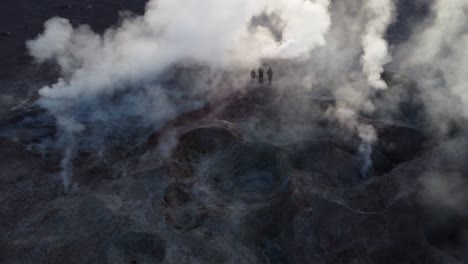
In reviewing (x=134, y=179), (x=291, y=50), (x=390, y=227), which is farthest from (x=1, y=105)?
(x=390, y=227)

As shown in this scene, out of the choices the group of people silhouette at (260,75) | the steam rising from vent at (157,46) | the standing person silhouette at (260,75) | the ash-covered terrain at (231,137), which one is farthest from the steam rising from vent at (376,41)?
the standing person silhouette at (260,75)

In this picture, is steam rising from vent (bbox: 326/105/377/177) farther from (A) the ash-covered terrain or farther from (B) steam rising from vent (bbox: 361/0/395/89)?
(B) steam rising from vent (bbox: 361/0/395/89)

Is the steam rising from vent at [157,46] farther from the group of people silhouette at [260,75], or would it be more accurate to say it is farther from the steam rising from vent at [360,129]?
the steam rising from vent at [360,129]

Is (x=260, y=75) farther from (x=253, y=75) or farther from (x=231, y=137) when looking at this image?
(x=231, y=137)

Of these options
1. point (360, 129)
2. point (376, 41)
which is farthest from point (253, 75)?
point (376, 41)

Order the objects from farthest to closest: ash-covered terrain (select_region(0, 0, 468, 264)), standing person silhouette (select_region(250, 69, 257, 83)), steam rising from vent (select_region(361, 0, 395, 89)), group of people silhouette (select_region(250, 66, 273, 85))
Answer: steam rising from vent (select_region(361, 0, 395, 89)) → standing person silhouette (select_region(250, 69, 257, 83)) → group of people silhouette (select_region(250, 66, 273, 85)) → ash-covered terrain (select_region(0, 0, 468, 264))

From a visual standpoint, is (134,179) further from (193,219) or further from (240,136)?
(240,136)

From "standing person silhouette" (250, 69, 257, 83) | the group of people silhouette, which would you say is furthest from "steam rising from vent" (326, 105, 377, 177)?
"standing person silhouette" (250, 69, 257, 83)
